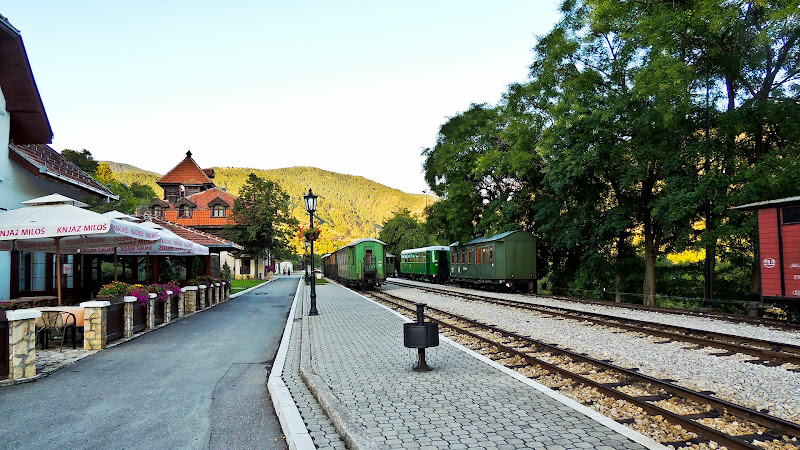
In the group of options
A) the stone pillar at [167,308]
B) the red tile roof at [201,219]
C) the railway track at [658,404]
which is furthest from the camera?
the red tile roof at [201,219]

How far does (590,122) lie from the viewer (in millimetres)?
22469

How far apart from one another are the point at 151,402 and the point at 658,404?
617cm

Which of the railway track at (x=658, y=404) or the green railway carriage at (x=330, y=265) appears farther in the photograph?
the green railway carriage at (x=330, y=265)

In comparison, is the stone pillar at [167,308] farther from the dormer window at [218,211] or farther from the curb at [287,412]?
the dormer window at [218,211]

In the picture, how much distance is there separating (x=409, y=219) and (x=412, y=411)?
71904 mm

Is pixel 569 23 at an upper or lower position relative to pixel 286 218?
upper

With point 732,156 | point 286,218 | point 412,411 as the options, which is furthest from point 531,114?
point 286,218

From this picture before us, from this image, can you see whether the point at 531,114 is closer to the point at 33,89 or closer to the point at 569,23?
the point at 569,23

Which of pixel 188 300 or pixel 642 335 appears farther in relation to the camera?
pixel 188 300

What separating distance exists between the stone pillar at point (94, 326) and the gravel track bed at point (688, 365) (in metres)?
9.09

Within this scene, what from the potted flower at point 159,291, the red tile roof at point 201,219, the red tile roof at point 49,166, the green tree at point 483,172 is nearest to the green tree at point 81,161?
the red tile roof at point 201,219

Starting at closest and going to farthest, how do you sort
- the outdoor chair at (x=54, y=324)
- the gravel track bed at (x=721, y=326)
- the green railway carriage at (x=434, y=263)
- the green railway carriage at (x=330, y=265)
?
1. the outdoor chair at (x=54, y=324)
2. the gravel track bed at (x=721, y=326)
3. the green railway carriage at (x=434, y=263)
4. the green railway carriage at (x=330, y=265)

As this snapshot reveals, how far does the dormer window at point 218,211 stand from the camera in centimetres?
6091

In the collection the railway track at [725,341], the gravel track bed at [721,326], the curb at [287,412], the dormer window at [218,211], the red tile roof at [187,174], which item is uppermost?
the red tile roof at [187,174]
